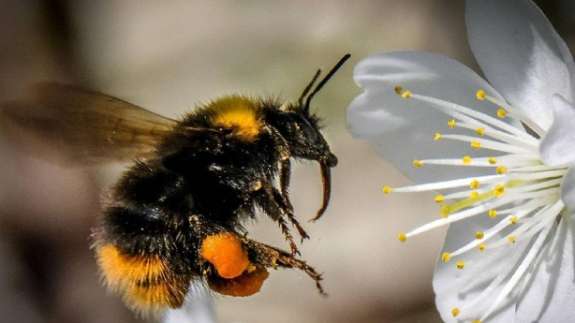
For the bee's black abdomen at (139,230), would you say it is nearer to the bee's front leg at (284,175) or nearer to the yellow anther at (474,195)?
the bee's front leg at (284,175)

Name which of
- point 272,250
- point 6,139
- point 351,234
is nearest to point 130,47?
point 6,139

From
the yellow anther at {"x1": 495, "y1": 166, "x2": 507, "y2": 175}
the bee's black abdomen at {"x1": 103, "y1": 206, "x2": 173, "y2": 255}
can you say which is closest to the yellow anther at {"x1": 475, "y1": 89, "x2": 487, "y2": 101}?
the yellow anther at {"x1": 495, "y1": 166, "x2": 507, "y2": 175}

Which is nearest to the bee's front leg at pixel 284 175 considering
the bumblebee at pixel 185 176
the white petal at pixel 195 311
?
the bumblebee at pixel 185 176

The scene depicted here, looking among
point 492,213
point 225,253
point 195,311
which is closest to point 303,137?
point 225,253

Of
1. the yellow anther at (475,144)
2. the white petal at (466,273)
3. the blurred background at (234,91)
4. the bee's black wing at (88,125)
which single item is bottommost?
the white petal at (466,273)

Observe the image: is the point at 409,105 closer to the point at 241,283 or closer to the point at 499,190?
the point at 499,190

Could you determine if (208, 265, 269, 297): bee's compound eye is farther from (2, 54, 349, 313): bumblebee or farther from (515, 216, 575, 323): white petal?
(515, 216, 575, 323): white petal
